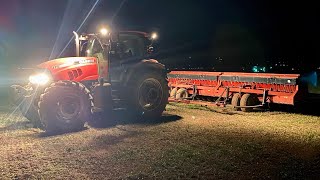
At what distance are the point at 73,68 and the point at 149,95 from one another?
255cm

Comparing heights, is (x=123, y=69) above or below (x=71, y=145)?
above

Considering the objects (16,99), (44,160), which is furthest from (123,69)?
(44,160)

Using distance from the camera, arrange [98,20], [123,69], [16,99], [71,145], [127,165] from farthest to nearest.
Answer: [98,20]
[123,69]
[16,99]
[71,145]
[127,165]

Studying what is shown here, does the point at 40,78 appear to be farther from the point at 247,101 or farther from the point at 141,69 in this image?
the point at 247,101

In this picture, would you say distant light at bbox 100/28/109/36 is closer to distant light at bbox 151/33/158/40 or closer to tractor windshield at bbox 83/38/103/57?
tractor windshield at bbox 83/38/103/57

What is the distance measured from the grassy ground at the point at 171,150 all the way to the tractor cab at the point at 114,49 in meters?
1.81

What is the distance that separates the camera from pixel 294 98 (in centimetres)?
1072

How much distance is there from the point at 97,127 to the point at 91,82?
1553 millimetres

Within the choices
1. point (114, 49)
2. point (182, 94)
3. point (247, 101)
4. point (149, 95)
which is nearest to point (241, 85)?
point (247, 101)

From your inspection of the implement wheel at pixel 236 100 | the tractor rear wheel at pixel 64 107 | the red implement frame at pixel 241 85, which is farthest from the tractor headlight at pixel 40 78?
the implement wheel at pixel 236 100

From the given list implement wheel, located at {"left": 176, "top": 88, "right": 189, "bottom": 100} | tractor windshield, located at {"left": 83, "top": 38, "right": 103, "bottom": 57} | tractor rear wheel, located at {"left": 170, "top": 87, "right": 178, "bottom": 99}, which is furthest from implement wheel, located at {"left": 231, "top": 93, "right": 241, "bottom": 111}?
tractor windshield, located at {"left": 83, "top": 38, "right": 103, "bottom": 57}

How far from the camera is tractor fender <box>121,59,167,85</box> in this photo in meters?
10.2

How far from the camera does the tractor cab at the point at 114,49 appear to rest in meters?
9.95

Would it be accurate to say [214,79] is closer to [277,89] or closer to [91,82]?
[277,89]
